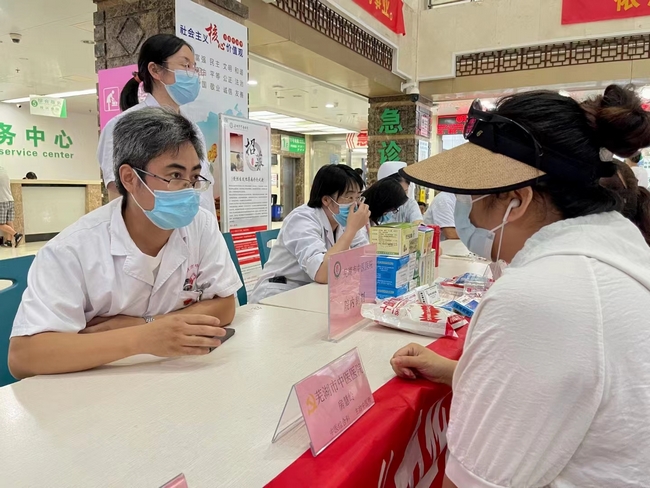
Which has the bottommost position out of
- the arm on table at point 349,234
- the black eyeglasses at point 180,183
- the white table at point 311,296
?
the white table at point 311,296

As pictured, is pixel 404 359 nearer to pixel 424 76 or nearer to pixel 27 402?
pixel 27 402

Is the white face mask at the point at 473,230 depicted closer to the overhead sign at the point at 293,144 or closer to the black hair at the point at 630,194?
the black hair at the point at 630,194

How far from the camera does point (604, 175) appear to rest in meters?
0.76

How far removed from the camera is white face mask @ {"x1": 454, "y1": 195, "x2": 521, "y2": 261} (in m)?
0.84

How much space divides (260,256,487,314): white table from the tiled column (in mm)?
4454

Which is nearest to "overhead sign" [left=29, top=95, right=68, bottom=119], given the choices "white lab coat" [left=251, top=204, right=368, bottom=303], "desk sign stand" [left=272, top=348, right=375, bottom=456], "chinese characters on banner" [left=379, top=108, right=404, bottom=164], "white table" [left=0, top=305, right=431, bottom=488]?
"chinese characters on banner" [left=379, top=108, right=404, bottom=164]

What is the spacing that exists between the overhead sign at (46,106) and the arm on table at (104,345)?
875cm

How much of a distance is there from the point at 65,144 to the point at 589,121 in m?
12.2

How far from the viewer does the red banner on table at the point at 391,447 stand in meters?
0.69

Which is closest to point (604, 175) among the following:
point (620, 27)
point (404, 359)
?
point (404, 359)

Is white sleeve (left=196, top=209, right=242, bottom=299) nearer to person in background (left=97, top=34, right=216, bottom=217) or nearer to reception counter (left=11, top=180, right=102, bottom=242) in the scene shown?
person in background (left=97, top=34, right=216, bottom=217)

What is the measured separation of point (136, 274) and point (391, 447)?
2.56 ft

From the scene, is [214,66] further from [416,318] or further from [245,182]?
[416,318]

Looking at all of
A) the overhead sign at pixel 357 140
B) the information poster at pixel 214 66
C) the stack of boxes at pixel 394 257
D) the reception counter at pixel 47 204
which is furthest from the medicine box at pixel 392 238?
the overhead sign at pixel 357 140
